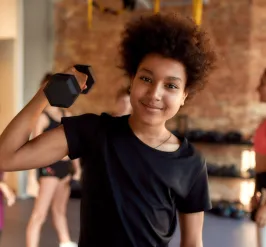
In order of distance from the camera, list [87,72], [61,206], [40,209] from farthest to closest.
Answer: [61,206] → [40,209] → [87,72]

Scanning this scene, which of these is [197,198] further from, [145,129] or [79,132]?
[79,132]

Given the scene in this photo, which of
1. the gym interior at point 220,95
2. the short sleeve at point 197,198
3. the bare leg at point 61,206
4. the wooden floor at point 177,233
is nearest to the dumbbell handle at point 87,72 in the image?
the short sleeve at point 197,198

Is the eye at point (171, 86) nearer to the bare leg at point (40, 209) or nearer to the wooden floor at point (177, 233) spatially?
the bare leg at point (40, 209)

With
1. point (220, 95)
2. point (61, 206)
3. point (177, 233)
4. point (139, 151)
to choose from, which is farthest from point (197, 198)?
Result: point (220, 95)

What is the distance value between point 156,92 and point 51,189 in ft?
6.24

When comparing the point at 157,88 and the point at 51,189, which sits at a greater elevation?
the point at 157,88

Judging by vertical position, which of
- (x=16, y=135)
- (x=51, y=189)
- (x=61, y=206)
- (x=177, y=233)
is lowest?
(x=177, y=233)

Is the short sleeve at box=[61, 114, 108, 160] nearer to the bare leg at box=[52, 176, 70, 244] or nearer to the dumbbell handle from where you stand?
the dumbbell handle

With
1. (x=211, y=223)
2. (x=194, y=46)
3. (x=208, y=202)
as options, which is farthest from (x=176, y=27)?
(x=211, y=223)

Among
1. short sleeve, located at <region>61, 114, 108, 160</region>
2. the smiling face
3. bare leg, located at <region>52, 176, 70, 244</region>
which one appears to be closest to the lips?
the smiling face

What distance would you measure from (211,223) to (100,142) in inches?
118

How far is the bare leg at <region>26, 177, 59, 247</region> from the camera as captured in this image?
8.28ft

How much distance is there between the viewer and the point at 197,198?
0.99 metres

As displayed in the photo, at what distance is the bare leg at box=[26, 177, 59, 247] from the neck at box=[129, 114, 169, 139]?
1761mm
